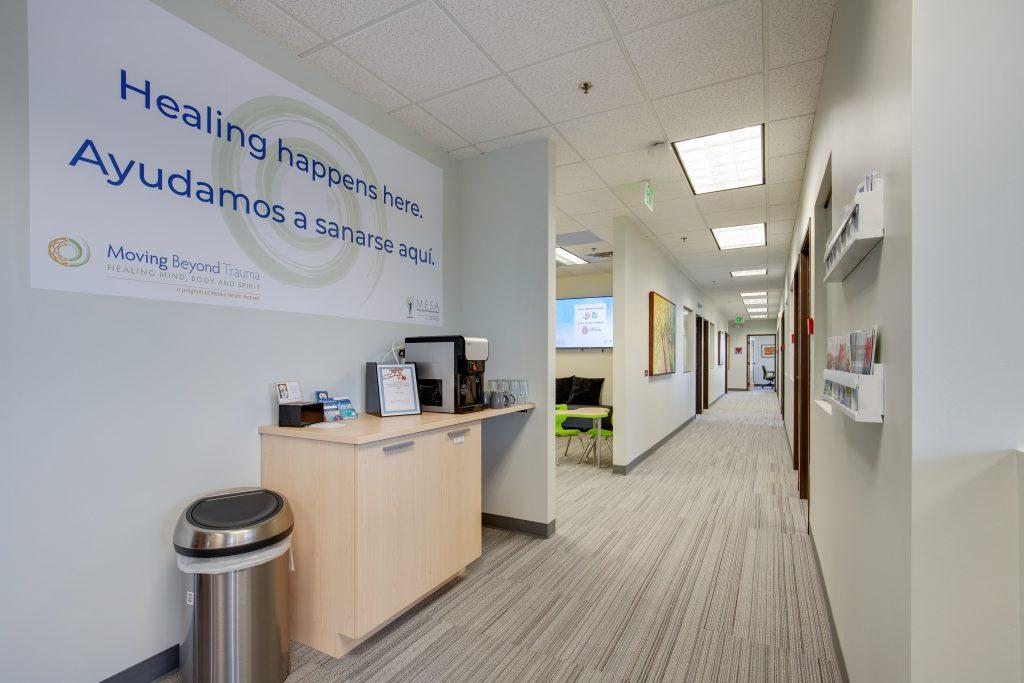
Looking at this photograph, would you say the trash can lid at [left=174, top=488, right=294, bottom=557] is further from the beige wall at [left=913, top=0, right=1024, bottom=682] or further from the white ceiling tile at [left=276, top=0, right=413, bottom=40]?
the white ceiling tile at [left=276, top=0, right=413, bottom=40]

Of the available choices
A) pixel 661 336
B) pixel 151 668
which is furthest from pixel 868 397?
pixel 661 336

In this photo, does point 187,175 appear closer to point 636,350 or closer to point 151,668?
point 151,668

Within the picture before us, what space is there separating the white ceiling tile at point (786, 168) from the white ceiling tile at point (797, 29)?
4.12 feet

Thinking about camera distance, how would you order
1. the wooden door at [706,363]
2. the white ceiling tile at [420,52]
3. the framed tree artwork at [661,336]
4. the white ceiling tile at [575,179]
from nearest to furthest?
the white ceiling tile at [420,52], the white ceiling tile at [575,179], the framed tree artwork at [661,336], the wooden door at [706,363]

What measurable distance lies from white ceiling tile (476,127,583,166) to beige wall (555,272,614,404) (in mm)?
4420

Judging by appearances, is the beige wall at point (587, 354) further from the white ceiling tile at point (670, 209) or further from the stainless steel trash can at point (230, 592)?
the stainless steel trash can at point (230, 592)

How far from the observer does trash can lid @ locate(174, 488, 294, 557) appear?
1.54 m

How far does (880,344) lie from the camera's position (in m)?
1.20

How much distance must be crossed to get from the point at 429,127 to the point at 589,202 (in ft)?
6.26

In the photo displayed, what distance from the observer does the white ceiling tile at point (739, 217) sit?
4562 mm

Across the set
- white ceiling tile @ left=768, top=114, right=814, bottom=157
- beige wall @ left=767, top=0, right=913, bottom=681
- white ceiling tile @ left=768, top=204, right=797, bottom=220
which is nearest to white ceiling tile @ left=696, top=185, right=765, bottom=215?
white ceiling tile @ left=768, top=204, right=797, bottom=220

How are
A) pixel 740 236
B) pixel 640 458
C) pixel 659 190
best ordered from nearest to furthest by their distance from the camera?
pixel 659 190
pixel 640 458
pixel 740 236

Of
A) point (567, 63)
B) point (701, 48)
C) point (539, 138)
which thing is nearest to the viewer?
point (701, 48)

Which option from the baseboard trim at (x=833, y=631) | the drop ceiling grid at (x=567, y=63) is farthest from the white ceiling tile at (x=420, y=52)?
the baseboard trim at (x=833, y=631)
